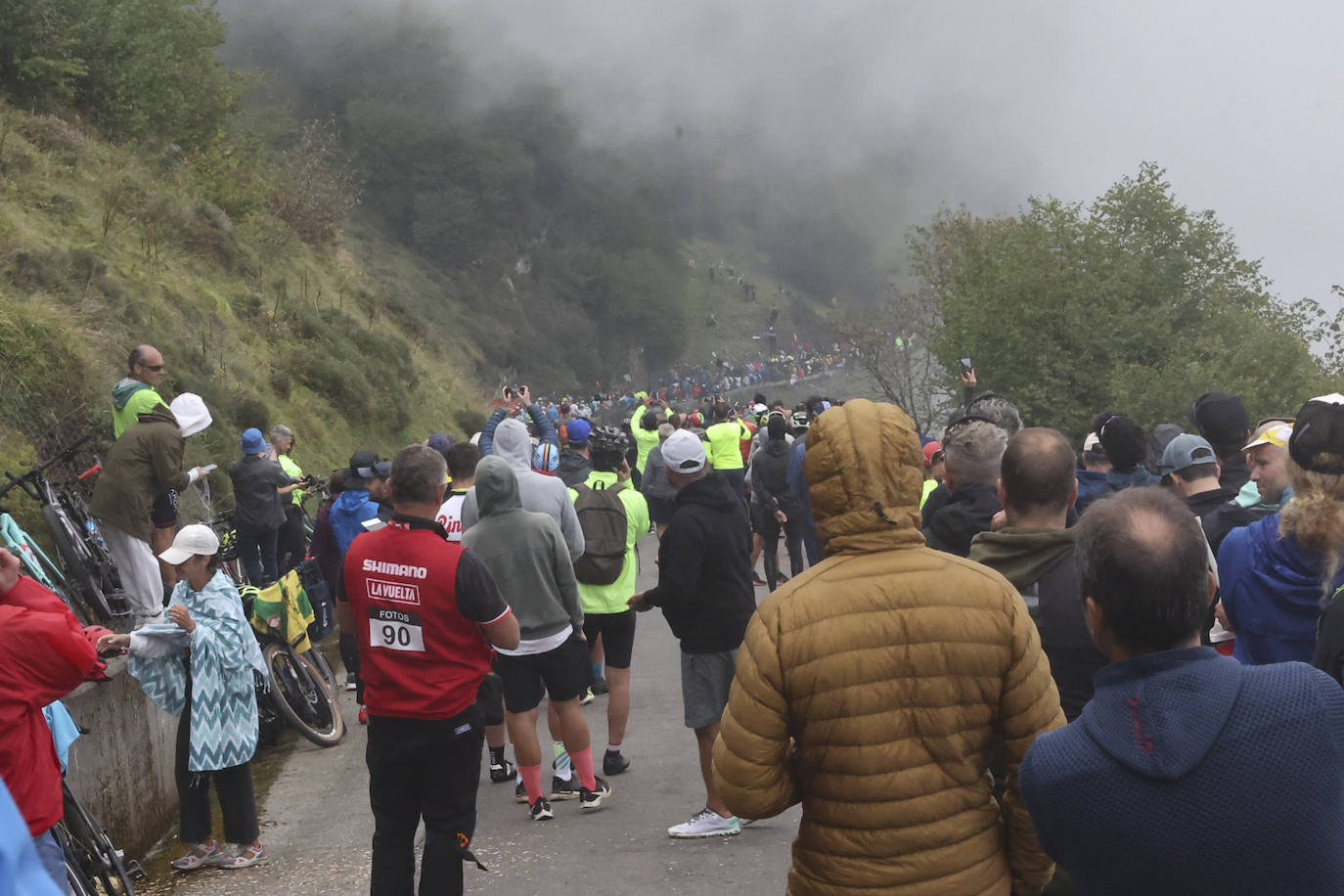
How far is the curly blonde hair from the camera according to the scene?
3.46m

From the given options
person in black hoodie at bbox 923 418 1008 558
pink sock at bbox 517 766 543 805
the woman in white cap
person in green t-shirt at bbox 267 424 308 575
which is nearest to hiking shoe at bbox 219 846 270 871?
the woman in white cap

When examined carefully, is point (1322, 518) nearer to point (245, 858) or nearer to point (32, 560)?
point (245, 858)

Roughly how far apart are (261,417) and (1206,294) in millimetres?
25429

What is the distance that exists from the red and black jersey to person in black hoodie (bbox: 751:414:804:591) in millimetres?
8225

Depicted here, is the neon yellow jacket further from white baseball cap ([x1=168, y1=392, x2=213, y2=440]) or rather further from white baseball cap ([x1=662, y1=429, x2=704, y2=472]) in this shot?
white baseball cap ([x1=662, y1=429, x2=704, y2=472])

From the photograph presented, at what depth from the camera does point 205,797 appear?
6488 millimetres

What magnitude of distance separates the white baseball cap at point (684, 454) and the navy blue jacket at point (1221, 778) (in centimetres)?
430

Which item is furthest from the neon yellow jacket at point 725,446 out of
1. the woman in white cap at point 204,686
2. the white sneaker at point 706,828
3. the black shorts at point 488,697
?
the black shorts at point 488,697

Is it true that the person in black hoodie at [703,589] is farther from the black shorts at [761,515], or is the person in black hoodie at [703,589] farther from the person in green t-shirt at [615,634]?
the black shorts at [761,515]

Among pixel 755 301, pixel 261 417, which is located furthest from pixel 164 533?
pixel 755 301

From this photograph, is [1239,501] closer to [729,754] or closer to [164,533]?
[729,754]

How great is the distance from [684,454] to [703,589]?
2.21ft

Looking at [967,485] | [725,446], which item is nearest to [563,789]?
[967,485]

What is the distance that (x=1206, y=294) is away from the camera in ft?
108
